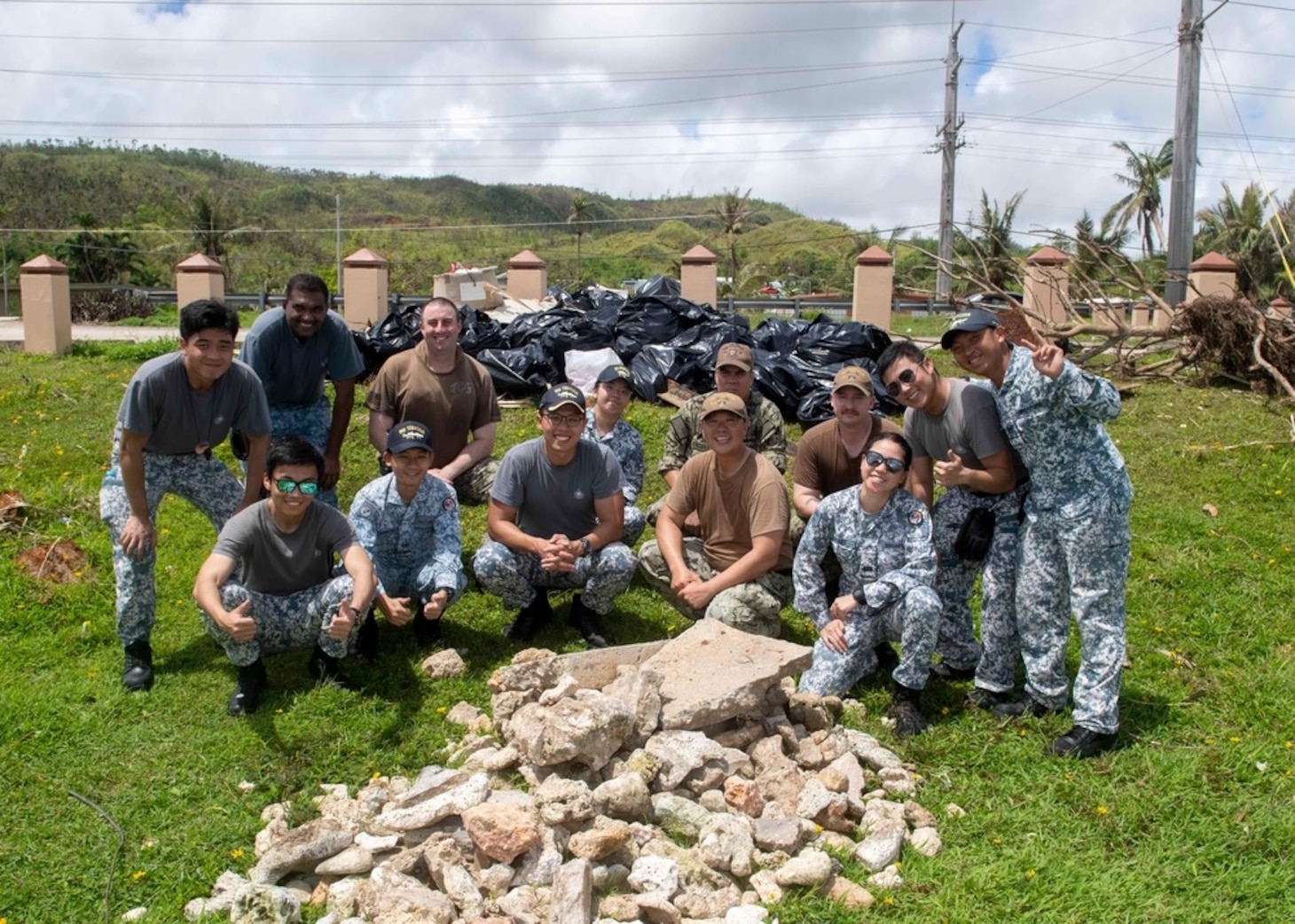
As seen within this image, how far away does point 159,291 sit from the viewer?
920 inches

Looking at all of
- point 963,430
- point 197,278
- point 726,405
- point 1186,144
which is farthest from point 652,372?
point 1186,144

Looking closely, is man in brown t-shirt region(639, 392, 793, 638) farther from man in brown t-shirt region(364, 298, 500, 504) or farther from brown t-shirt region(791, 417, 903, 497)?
man in brown t-shirt region(364, 298, 500, 504)

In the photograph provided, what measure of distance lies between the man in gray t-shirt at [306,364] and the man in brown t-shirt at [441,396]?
1.55 ft

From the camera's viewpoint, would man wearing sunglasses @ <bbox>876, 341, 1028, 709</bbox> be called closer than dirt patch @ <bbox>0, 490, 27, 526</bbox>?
Yes

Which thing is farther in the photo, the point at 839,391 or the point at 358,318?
the point at 358,318

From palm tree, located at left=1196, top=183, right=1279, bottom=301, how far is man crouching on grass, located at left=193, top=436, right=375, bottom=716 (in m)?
26.4

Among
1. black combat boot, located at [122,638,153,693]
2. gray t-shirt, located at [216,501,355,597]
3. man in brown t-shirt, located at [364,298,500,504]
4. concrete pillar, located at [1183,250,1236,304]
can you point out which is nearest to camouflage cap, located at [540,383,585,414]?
gray t-shirt, located at [216,501,355,597]

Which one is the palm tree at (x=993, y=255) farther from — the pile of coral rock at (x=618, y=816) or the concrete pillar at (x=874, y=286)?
the pile of coral rock at (x=618, y=816)

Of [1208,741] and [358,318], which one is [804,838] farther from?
[358,318]

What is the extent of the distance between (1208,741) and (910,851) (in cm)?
154

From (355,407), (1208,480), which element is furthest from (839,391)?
(355,407)

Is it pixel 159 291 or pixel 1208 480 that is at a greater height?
pixel 159 291

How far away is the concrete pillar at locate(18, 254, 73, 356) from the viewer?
12.4m

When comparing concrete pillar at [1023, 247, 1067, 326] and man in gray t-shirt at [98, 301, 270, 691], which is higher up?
concrete pillar at [1023, 247, 1067, 326]
